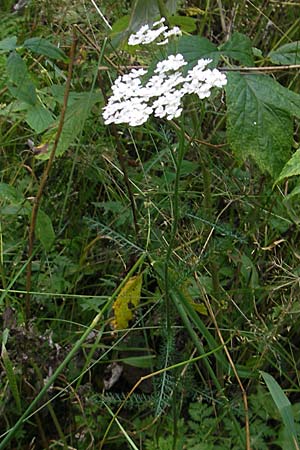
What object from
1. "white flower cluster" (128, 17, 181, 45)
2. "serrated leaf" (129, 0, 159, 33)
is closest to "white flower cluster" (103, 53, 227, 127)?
"white flower cluster" (128, 17, 181, 45)

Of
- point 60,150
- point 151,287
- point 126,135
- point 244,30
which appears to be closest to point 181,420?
point 151,287

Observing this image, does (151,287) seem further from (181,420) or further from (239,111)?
(239,111)

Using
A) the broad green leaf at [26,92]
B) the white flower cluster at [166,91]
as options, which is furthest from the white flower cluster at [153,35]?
the broad green leaf at [26,92]

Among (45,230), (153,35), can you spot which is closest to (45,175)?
(45,230)

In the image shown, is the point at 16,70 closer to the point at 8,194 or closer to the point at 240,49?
the point at 8,194

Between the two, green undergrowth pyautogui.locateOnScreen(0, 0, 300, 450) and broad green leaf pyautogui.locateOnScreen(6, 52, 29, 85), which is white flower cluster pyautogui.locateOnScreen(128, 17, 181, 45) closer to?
green undergrowth pyautogui.locateOnScreen(0, 0, 300, 450)

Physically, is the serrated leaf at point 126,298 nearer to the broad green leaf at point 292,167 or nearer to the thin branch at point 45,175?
the thin branch at point 45,175

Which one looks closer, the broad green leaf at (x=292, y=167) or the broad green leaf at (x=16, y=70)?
the broad green leaf at (x=292, y=167)
